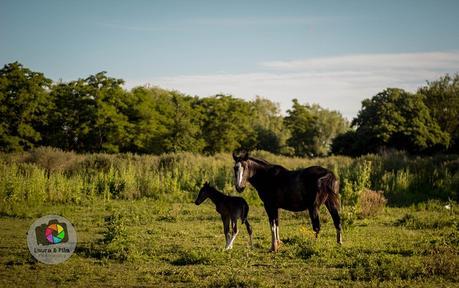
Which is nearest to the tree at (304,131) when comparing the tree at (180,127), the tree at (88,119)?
the tree at (180,127)

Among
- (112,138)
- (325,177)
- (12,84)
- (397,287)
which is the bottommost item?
(397,287)

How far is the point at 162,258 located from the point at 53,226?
4.92 metres

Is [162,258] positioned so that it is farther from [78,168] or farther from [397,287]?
[78,168]

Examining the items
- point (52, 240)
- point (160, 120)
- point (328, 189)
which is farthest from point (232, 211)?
point (160, 120)

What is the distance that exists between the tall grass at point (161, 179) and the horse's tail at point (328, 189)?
494 centimetres

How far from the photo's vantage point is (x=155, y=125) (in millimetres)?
53219

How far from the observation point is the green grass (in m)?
9.12

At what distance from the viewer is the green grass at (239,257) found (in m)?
9.12

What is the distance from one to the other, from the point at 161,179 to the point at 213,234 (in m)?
12.1

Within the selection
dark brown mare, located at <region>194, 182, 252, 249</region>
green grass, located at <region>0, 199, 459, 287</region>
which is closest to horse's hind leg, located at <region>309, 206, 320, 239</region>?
green grass, located at <region>0, 199, 459, 287</region>

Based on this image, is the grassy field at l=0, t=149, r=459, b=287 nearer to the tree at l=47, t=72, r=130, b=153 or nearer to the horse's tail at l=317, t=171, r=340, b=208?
the horse's tail at l=317, t=171, r=340, b=208

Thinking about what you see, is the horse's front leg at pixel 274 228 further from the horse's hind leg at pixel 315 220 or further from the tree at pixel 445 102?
the tree at pixel 445 102

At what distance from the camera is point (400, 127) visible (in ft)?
174

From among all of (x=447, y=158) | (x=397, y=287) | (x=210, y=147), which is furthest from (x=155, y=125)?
(x=397, y=287)
